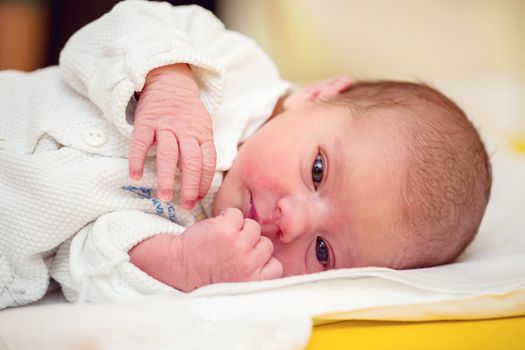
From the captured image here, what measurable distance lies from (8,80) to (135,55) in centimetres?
41

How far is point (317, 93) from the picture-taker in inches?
50.6

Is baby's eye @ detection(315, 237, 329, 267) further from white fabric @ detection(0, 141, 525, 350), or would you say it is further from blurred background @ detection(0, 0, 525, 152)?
blurred background @ detection(0, 0, 525, 152)

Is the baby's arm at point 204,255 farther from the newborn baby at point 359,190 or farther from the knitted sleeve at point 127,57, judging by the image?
the knitted sleeve at point 127,57

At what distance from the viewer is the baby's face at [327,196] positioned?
1.00 meters

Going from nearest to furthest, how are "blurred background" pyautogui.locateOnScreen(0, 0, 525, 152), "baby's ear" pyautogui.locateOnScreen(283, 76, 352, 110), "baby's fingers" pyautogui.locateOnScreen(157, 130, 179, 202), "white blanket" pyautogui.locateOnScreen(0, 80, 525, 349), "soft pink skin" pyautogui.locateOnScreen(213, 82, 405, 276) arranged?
"white blanket" pyautogui.locateOnScreen(0, 80, 525, 349)
"baby's fingers" pyautogui.locateOnScreen(157, 130, 179, 202)
"soft pink skin" pyautogui.locateOnScreen(213, 82, 405, 276)
"baby's ear" pyautogui.locateOnScreen(283, 76, 352, 110)
"blurred background" pyautogui.locateOnScreen(0, 0, 525, 152)

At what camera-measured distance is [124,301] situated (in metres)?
0.84

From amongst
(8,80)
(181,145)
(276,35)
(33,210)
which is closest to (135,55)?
(181,145)

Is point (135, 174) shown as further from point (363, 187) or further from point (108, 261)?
point (363, 187)

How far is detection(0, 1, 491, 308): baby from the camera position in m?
0.90

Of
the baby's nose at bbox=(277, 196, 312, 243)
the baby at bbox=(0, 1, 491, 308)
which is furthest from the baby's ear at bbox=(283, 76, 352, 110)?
the baby's nose at bbox=(277, 196, 312, 243)

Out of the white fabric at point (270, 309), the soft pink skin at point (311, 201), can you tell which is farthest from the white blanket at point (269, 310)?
the soft pink skin at point (311, 201)

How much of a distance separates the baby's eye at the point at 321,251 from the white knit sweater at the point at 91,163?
0.22 metres

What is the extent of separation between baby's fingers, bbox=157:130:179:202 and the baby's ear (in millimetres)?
408

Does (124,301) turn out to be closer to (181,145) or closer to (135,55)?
(181,145)
